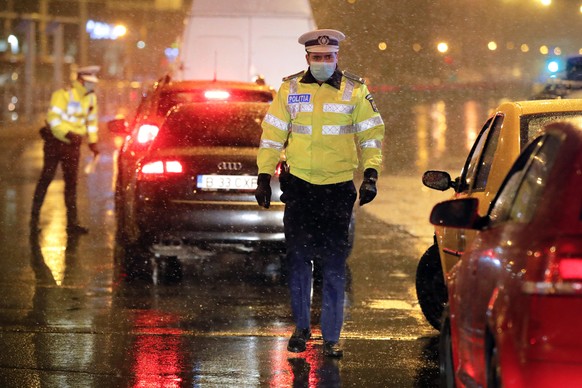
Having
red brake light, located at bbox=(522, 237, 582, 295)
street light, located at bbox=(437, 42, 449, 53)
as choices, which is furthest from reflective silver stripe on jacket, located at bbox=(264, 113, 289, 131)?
street light, located at bbox=(437, 42, 449, 53)

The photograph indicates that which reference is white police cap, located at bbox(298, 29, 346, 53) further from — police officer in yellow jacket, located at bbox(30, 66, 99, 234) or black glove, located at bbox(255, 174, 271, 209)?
police officer in yellow jacket, located at bbox(30, 66, 99, 234)

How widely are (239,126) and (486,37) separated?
59.1 metres

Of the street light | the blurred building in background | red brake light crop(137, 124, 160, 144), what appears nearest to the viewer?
red brake light crop(137, 124, 160, 144)

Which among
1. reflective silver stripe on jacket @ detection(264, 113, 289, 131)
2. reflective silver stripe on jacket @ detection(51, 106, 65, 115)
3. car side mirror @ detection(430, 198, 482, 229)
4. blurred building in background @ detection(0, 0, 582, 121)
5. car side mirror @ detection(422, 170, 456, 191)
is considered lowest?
car side mirror @ detection(430, 198, 482, 229)

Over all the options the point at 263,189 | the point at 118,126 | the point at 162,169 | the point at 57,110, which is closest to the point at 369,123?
the point at 263,189

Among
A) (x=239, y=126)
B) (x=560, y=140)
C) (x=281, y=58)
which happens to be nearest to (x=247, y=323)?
(x=239, y=126)

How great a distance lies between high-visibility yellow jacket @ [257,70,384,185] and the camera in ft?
23.4

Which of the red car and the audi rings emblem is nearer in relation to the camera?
the red car

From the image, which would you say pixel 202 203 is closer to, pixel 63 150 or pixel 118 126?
pixel 118 126

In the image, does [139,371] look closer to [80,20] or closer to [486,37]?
[80,20]

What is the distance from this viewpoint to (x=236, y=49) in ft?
55.1

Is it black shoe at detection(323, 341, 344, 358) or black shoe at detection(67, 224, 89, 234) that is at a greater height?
black shoe at detection(67, 224, 89, 234)

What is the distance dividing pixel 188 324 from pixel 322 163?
166 centimetres

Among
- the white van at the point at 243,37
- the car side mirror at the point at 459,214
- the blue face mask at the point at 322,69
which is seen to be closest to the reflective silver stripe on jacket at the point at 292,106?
the blue face mask at the point at 322,69
